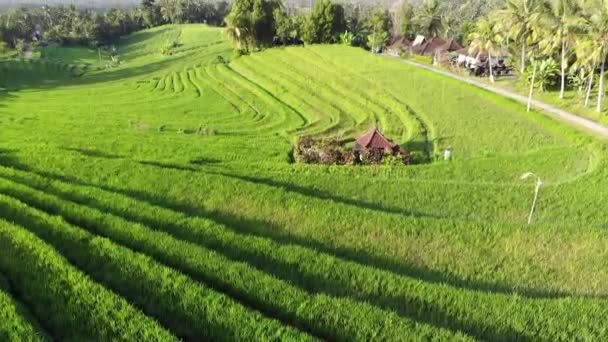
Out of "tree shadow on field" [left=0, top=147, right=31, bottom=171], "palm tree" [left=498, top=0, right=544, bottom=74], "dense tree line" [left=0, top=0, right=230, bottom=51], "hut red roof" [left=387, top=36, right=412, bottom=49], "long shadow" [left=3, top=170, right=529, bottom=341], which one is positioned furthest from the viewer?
A: "dense tree line" [left=0, top=0, right=230, bottom=51]

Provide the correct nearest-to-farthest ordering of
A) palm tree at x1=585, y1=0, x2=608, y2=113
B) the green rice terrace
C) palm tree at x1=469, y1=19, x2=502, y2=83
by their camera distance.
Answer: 1. the green rice terrace
2. palm tree at x1=585, y1=0, x2=608, y2=113
3. palm tree at x1=469, y1=19, x2=502, y2=83

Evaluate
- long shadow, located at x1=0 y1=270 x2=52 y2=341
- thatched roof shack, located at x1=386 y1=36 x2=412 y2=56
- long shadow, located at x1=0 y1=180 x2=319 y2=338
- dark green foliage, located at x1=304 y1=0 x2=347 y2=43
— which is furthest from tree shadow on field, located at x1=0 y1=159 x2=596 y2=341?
thatched roof shack, located at x1=386 y1=36 x2=412 y2=56

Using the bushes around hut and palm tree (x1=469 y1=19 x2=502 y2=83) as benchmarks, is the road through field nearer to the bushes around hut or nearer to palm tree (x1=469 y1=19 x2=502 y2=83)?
palm tree (x1=469 y1=19 x2=502 y2=83)

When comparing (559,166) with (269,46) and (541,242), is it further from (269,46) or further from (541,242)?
(269,46)

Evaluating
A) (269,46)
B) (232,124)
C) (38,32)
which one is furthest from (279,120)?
(38,32)

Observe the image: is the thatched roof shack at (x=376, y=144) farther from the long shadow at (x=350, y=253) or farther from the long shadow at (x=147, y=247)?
the long shadow at (x=147, y=247)

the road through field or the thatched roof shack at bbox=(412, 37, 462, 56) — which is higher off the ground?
the thatched roof shack at bbox=(412, 37, 462, 56)

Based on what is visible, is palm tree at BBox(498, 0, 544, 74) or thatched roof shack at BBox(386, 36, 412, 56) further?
thatched roof shack at BBox(386, 36, 412, 56)

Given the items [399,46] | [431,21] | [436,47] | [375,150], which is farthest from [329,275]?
[431,21]
